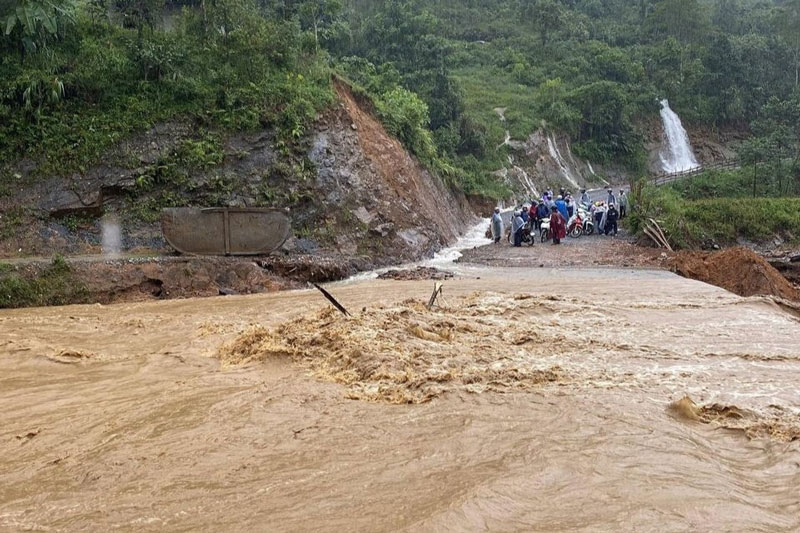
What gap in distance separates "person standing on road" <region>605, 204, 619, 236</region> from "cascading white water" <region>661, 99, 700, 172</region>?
3336 centimetres

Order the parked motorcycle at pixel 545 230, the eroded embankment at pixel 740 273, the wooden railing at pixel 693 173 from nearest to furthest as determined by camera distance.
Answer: the eroded embankment at pixel 740 273 < the parked motorcycle at pixel 545 230 < the wooden railing at pixel 693 173

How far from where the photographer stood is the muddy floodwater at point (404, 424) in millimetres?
3521

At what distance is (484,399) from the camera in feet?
18.1

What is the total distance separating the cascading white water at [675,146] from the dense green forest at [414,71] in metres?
1.21

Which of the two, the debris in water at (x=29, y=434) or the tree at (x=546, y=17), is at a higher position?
the tree at (x=546, y=17)

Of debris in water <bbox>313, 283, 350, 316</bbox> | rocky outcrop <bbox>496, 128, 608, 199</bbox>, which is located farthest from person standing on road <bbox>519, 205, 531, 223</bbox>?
rocky outcrop <bbox>496, 128, 608, 199</bbox>

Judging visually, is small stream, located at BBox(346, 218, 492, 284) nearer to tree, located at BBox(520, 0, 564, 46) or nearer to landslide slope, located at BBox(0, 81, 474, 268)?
landslide slope, located at BBox(0, 81, 474, 268)

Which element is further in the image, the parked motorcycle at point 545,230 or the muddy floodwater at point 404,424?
the parked motorcycle at point 545,230

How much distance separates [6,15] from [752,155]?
37.0 meters

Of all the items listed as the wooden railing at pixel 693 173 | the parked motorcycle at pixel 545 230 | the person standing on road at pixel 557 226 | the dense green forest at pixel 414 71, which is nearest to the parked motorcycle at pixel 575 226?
the parked motorcycle at pixel 545 230

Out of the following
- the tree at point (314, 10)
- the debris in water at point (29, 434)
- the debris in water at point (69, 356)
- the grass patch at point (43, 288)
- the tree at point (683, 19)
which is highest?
the tree at point (683, 19)

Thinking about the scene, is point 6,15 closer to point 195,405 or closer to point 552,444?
point 195,405

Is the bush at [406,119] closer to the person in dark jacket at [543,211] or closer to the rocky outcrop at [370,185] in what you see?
the rocky outcrop at [370,185]

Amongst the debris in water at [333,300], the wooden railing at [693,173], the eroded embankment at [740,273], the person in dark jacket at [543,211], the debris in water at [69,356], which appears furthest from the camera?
the wooden railing at [693,173]
